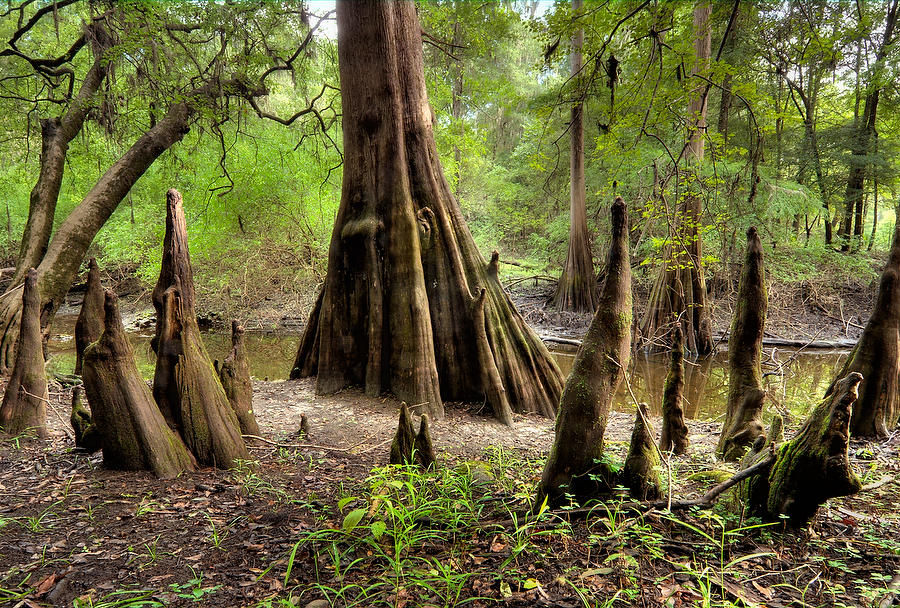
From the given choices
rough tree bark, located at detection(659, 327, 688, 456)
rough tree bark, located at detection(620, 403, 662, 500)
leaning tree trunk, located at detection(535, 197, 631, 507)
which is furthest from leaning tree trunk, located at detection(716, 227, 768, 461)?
leaning tree trunk, located at detection(535, 197, 631, 507)

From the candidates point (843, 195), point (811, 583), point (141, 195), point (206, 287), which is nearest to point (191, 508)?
point (811, 583)

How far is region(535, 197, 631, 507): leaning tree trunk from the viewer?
2.49 metres

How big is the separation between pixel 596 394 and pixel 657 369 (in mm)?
9564

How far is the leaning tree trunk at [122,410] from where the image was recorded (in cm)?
301

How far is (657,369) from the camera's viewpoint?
1100 centimetres

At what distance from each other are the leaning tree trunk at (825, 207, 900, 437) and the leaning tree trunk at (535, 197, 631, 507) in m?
2.62

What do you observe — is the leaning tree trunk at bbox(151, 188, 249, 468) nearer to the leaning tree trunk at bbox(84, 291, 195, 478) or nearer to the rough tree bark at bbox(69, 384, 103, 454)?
the leaning tree trunk at bbox(84, 291, 195, 478)

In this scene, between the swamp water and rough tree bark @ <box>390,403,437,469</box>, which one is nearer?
rough tree bark @ <box>390,403,437,469</box>

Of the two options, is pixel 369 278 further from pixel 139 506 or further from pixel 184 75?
pixel 184 75

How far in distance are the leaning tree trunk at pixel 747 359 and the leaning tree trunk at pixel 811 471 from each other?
4.87 feet

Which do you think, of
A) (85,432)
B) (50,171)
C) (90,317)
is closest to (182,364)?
(85,432)

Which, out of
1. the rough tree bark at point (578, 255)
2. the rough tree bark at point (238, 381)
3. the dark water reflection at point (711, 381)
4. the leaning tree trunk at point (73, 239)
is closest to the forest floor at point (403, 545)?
the rough tree bark at point (238, 381)

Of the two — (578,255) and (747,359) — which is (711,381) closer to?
(578,255)

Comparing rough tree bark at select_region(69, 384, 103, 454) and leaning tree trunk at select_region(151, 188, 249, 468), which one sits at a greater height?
leaning tree trunk at select_region(151, 188, 249, 468)
